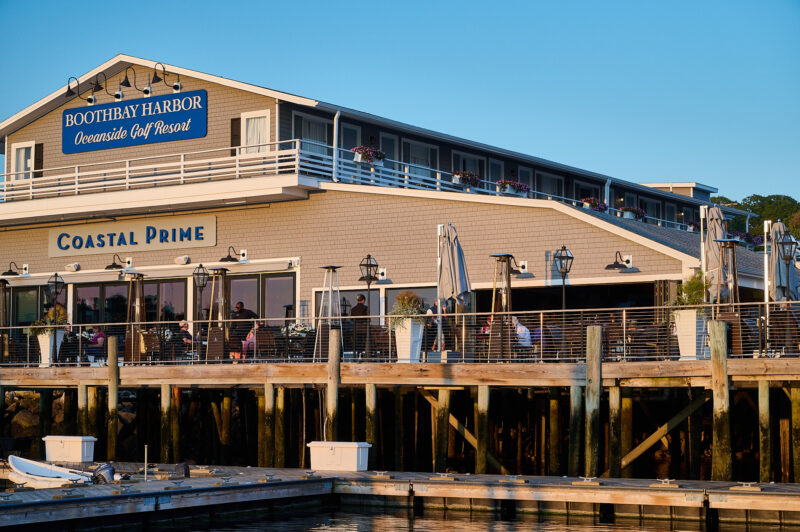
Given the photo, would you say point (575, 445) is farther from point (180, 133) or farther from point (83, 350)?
point (180, 133)

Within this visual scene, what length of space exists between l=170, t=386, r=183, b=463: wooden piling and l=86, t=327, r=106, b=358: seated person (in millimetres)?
1921

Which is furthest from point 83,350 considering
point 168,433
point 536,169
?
point 536,169

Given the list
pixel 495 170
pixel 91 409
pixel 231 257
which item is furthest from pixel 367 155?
pixel 91 409

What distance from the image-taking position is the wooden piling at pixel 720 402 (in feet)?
61.5

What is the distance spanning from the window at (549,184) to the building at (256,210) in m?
1.95

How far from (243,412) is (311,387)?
14.5 ft

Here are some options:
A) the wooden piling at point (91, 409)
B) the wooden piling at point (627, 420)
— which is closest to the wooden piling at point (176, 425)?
the wooden piling at point (91, 409)

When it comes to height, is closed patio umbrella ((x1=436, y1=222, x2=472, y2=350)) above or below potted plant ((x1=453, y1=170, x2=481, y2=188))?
below

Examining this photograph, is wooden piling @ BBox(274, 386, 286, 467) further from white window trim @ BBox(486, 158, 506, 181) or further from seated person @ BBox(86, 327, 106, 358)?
white window trim @ BBox(486, 158, 506, 181)

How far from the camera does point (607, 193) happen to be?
134 ft

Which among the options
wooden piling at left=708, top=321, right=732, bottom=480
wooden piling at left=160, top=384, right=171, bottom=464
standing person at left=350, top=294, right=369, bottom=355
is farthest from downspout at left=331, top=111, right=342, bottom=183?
wooden piling at left=708, top=321, right=732, bottom=480

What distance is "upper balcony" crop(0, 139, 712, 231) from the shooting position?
98.0 ft

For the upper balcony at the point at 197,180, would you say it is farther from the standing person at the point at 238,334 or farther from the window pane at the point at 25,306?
the standing person at the point at 238,334

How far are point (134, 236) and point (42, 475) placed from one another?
12.6 meters
